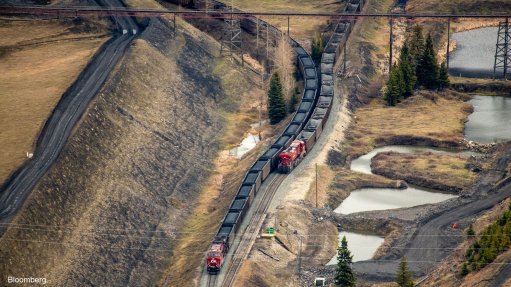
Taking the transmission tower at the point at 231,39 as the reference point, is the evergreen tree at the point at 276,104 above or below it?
below

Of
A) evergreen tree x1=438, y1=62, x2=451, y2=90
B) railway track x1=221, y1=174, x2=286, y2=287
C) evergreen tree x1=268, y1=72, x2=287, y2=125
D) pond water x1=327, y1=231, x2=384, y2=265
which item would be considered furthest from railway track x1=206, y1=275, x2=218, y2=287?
evergreen tree x1=438, y1=62, x2=451, y2=90

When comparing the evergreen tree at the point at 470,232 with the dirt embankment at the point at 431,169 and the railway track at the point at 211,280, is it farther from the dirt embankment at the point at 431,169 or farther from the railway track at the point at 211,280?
the railway track at the point at 211,280

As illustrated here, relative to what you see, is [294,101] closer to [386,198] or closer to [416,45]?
[416,45]

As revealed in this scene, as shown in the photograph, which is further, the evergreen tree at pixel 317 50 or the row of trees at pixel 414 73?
the evergreen tree at pixel 317 50

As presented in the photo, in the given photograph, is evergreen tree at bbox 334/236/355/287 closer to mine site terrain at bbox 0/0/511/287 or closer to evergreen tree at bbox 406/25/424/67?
mine site terrain at bbox 0/0/511/287

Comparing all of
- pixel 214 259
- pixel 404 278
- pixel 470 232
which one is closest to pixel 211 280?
pixel 214 259

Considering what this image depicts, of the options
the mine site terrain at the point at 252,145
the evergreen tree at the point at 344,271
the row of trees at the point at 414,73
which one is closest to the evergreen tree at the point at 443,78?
the row of trees at the point at 414,73
